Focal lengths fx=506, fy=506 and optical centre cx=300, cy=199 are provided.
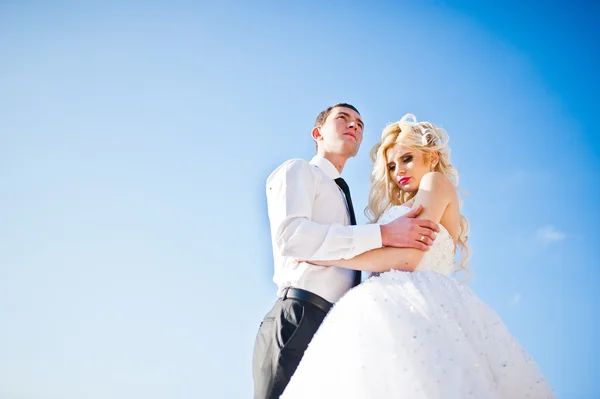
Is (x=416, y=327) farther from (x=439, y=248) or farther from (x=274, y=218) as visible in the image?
(x=274, y=218)

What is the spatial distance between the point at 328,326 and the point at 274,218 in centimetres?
113

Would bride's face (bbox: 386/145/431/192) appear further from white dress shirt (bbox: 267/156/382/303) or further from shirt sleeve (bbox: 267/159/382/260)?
shirt sleeve (bbox: 267/159/382/260)

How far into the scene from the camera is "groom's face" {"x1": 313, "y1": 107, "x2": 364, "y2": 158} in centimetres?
509

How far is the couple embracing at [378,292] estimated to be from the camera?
3.02m

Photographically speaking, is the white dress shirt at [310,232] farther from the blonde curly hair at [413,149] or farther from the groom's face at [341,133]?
the blonde curly hair at [413,149]

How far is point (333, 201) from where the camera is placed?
4.50 m

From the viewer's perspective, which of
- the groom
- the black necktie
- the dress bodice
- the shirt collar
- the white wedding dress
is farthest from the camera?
the shirt collar

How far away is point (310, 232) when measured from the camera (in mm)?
3963

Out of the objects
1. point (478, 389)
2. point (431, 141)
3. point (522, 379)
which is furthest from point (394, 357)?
point (431, 141)

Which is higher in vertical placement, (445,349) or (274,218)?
(274,218)

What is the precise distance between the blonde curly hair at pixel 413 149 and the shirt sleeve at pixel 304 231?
1.27 meters

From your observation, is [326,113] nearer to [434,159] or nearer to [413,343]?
[434,159]

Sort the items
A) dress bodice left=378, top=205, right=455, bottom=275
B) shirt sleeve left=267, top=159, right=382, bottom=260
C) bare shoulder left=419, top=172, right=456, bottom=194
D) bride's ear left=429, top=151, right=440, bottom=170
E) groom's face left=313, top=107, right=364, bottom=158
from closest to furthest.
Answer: shirt sleeve left=267, top=159, right=382, bottom=260 → dress bodice left=378, top=205, right=455, bottom=275 → bare shoulder left=419, top=172, right=456, bottom=194 → groom's face left=313, top=107, right=364, bottom=158 → bride's ear left=429, top=151, right=440, bottom=170

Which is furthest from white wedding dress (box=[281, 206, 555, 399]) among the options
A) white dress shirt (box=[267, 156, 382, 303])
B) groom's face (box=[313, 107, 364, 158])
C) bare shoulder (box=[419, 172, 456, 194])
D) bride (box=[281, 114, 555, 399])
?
groom's face (box=[313, 107, 364, 158])
